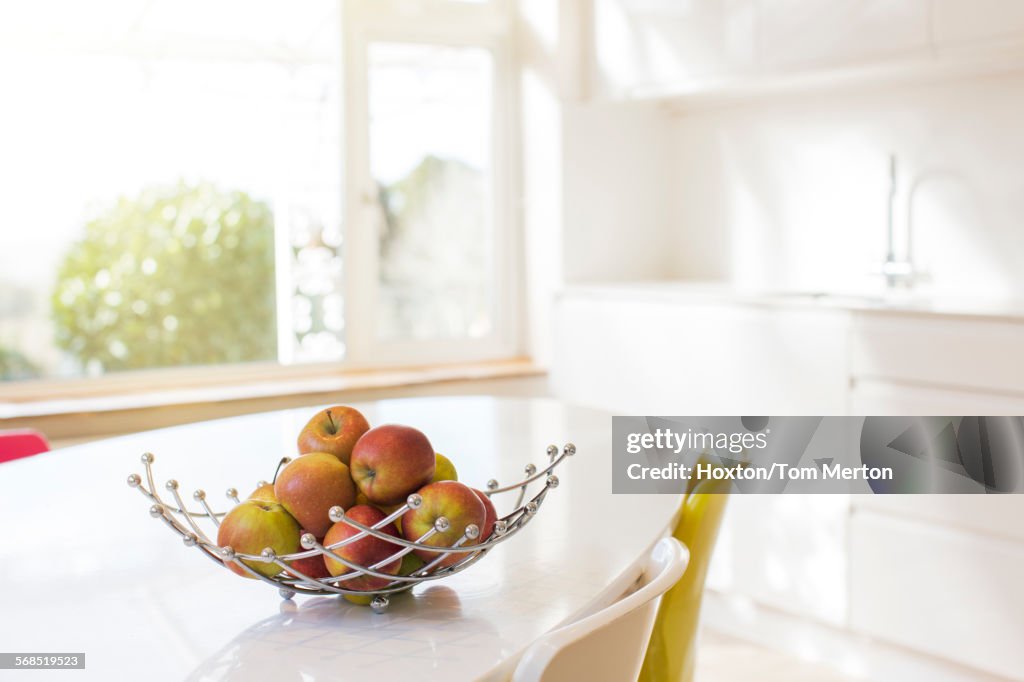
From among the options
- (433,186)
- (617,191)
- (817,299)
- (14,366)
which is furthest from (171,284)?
(817,299)

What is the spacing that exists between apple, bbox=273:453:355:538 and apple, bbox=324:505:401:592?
2cm

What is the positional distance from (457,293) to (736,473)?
287 cm

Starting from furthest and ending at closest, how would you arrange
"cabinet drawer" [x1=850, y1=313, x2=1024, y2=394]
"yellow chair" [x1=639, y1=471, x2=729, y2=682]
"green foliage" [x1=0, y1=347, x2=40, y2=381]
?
1. "green foliage" [x1=0, y1=347, x2=40, y2=381]
2. "cabinet drawer" [x1=850, y1=313, x2=1024, y2=394]
3. "yellow chair" [x1=639, y1=471, x2=729, y2=682]

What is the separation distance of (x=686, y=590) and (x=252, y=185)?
284 centimetres

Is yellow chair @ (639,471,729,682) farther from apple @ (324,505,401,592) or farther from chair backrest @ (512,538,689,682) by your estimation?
apple @ (324,505,401,592)

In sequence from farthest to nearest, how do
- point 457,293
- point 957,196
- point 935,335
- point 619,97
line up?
point 457,293 < point 619,97 < point 957,196 < point 935,335

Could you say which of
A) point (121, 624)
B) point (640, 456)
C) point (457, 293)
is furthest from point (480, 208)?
point (121, 624)

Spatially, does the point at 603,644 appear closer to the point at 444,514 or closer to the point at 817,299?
the point at 444,514

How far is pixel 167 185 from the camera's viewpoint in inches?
148

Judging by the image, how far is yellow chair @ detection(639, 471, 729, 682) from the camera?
4.79ft

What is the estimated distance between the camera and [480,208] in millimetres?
4297

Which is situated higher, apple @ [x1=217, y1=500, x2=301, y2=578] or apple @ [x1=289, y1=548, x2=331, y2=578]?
apple @ [x1=217, y1=500, x2=301, y2=578]

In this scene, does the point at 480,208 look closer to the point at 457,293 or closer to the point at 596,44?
the point at 457,293

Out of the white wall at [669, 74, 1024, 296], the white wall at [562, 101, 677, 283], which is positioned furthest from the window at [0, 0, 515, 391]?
the white wall at [669, 74, 1024, 296]
